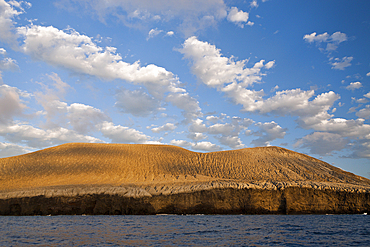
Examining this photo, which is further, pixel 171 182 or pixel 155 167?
pixel 155 167

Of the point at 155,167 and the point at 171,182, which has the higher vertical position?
the point at 155,167

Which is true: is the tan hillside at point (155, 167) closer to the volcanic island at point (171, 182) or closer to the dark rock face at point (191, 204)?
the volcanic island at point (171, 182)

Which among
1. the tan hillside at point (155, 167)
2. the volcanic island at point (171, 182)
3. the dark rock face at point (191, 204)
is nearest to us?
the dark rock face at point (191, 204)

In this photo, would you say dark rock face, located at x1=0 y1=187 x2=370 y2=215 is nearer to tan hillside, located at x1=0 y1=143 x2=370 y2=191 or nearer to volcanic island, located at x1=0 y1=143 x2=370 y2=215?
volcanic island, located at x1=0 y1=143 x2=370 y2=215

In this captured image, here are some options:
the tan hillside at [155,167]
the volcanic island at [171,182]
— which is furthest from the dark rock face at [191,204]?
the tan hillside at [155,167]

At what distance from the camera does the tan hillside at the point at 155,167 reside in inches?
2564

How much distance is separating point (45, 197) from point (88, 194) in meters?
7.36

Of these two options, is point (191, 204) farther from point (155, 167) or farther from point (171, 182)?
point (155, 167)

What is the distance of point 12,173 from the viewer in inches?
2783

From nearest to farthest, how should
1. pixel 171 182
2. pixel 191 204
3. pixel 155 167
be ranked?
pixel 191 204 → pixel 171 182 → pixel 155 167

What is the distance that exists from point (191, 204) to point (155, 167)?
30902 mm

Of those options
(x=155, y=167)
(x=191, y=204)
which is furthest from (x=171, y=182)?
(x=155, y=167)

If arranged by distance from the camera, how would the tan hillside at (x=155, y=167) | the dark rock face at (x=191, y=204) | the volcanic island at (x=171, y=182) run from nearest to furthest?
the dark rock face at (x=191, y=204)
the volcanic island at (x=171, y=182)
the tan hillside at (x=155, y=167)

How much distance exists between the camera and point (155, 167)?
76.2 metres
